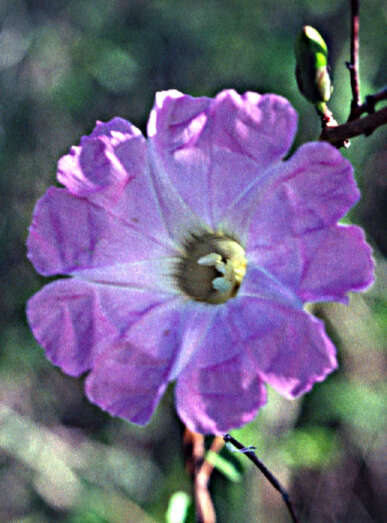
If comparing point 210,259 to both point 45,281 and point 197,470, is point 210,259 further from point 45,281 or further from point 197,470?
point 45,281

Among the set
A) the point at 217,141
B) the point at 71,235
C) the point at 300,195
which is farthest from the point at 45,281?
the point at 300,195

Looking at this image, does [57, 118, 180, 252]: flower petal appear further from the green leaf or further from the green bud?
the green leaf

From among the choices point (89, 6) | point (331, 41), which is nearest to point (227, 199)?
point (331, 41)

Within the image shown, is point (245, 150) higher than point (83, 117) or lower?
higher

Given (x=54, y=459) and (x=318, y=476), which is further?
(x=318, y=476)

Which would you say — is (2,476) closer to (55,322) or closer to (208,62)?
(208,62)

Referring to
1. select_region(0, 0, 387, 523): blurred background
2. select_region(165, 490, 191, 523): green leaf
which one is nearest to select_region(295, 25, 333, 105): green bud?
select_region(165, 490, 191, 523): green leaf

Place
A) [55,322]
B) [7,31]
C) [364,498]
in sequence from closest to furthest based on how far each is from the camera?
[55,322], [364,498], [7,31]
